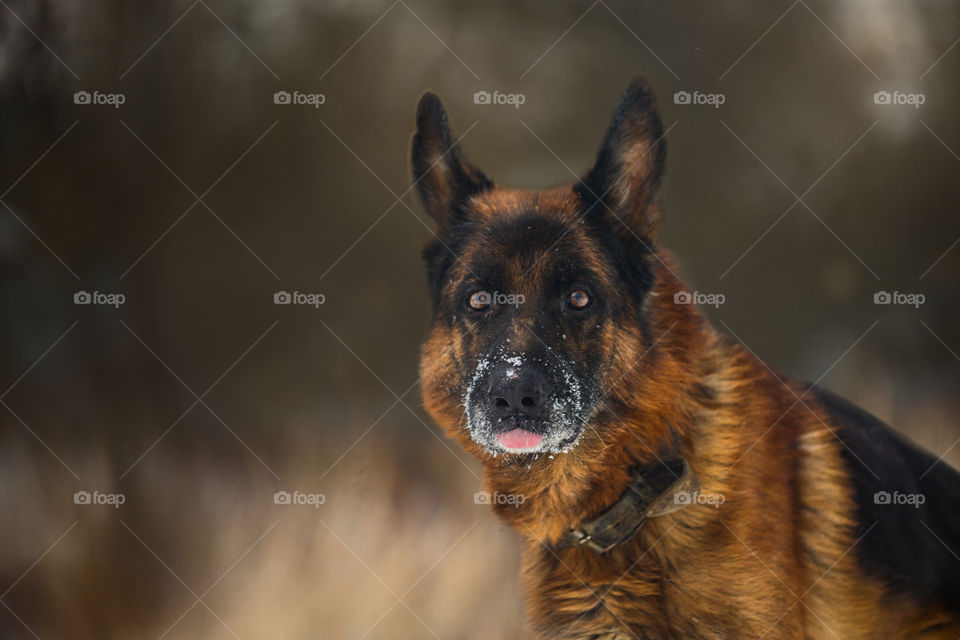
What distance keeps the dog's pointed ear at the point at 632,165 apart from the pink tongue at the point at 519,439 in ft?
2.54

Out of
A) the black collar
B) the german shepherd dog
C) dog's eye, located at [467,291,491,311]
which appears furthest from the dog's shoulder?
dog's eye, located at [467,291,491,311]

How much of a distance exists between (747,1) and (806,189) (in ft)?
3.24

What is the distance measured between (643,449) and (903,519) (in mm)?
940

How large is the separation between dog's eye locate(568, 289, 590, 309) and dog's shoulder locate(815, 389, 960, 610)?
3.30 feet

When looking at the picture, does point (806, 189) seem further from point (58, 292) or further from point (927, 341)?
point (58, 292)

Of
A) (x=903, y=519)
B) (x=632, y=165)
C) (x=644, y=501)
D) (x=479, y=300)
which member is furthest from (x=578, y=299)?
(x=903, y=519)

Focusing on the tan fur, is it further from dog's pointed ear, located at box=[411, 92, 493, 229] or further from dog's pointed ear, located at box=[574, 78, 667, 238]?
dog's pointed ear, located at box=[411, 92, 493, 229]

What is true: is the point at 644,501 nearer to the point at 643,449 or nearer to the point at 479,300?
the point at 643,449

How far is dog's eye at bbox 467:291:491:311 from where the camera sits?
2.49 metres

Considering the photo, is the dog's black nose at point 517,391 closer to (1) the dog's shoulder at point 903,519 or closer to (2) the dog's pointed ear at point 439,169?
(2) the dog's pointed ear at point 439,169

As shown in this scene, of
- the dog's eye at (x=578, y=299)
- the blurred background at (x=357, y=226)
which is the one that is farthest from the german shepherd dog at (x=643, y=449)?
the blurred background at (x=357, y=226)

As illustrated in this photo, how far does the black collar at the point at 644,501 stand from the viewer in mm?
2359

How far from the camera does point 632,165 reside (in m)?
2.49

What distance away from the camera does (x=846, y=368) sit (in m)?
3.92
